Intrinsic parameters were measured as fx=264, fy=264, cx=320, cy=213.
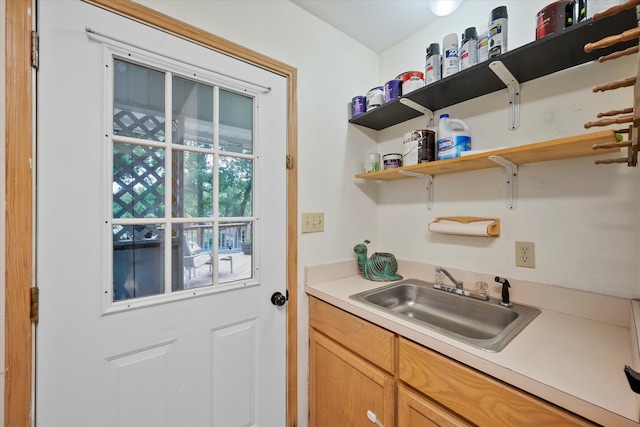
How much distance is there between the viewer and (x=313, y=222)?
1522 mm

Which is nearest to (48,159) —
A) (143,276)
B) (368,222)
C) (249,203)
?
(143,276)

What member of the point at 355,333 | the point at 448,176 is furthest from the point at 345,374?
the point at 448,176

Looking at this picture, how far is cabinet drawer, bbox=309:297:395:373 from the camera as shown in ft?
3.49

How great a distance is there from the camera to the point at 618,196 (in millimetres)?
991

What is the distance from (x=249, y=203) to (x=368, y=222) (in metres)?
0.86

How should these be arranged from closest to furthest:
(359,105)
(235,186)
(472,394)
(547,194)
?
1. (472,394)
2. (547,194)
3. (235,186)
4. (359,105)

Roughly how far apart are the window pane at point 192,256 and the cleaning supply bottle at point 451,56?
132 cm

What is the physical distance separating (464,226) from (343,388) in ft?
3.28

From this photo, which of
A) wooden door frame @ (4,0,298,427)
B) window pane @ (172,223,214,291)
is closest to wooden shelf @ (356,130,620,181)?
window pane @ (172,223,214,291)

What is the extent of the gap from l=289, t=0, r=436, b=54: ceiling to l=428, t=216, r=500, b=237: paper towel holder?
1.17 meters

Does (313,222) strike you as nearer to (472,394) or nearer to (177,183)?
(177,183)

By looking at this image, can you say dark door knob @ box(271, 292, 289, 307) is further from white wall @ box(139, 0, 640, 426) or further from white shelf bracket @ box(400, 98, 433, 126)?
white shelf bracket @ box(400, 98, 433, 126)

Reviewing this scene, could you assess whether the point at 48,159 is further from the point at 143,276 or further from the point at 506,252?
the point at 506,252

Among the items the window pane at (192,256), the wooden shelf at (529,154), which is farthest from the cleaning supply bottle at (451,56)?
the window pane at (192,256)
